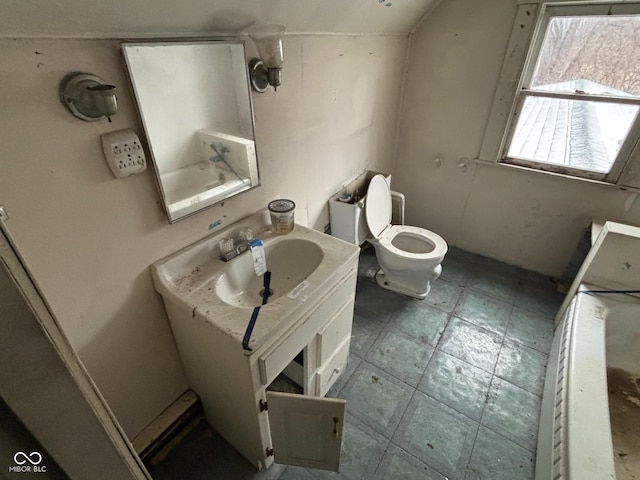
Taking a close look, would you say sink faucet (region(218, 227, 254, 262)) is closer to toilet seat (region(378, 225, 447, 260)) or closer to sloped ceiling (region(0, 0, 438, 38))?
sloped ceiling (region(0, 0, 438, 38))

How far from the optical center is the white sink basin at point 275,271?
1.30m

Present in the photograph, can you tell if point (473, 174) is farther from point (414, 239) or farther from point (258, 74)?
point (258, 74)

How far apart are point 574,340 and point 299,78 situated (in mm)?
1681

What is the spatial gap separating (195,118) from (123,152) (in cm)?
34

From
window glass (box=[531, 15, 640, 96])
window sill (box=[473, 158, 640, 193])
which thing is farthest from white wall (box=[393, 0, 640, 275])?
window glass (box=[531, 15, 640, 96])

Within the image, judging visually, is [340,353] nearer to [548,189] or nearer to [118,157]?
[118,157]

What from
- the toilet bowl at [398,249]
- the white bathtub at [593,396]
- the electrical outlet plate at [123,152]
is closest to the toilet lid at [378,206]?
the toilet bowl at [398,249]

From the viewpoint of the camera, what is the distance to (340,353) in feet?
5.20

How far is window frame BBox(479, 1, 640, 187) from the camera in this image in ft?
5.69

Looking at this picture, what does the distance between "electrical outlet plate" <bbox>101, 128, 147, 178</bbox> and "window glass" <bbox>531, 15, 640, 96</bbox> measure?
7.34 feet

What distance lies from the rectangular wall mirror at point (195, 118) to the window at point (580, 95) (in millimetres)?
1774

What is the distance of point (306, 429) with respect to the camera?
119 cm

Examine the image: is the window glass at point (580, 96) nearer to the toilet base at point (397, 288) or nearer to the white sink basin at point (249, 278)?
the toilet base at point (397, 288)

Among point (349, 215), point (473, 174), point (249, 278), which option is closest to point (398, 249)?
point (349, 215)
